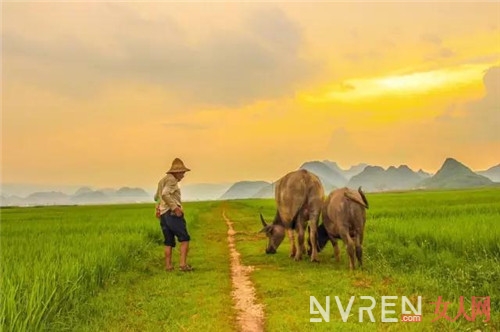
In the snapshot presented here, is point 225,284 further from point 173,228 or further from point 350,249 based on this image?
point 350,249

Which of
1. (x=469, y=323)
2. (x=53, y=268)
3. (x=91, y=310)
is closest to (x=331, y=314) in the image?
(x=469, y=323)

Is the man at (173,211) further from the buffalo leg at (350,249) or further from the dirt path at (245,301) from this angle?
the buffalo leg at (350,249)

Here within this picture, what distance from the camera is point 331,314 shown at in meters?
7.58

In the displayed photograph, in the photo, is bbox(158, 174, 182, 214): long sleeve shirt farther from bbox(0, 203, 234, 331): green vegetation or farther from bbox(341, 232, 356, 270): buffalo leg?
bbox(341, 232, 356, 270): buffalo leg

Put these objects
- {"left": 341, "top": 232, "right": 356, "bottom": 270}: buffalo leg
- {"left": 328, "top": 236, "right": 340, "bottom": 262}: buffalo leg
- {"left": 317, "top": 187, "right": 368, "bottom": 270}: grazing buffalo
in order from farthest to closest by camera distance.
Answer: {"left": 328, "top": 236, "right": 340, "bottom": 262}: buffalo leg → {"left": 317, "top": 187, "right": 368, "bottom": 270}: grazing buffalo → {"left": 341, "top": 232, "right": 356, "bottom": 270}: buffalo leg

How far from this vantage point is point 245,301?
8.59 metres

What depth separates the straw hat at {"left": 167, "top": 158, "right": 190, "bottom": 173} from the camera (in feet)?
40.2

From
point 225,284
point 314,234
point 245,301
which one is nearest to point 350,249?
point 314,234

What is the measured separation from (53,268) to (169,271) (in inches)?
150

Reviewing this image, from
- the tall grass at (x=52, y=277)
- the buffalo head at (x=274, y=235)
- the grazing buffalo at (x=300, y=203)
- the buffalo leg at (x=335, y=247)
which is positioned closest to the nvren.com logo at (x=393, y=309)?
the tall grass at (x=52, y=277)

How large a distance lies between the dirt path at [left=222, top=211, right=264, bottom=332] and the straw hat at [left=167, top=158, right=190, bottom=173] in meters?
2.88

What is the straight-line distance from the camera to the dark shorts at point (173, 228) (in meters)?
12.1

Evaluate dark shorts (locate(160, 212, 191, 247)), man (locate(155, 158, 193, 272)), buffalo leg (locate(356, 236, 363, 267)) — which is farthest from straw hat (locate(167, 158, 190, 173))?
buffalo leg (locate(356, 236, 363, 267))

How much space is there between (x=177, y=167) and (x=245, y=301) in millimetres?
4810
